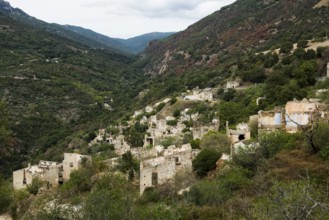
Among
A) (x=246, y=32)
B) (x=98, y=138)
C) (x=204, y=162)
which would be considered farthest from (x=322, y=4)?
(x=204, y=162)

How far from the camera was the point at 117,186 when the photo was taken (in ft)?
72.4

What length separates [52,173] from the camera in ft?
94.4

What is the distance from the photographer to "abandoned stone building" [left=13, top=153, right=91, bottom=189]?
93.6ft

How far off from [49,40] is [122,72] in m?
22.0

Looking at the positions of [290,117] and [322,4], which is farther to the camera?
[322,4]

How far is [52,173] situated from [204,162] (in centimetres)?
1124

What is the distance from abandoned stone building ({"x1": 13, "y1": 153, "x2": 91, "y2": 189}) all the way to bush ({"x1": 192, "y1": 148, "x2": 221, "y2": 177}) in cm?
866

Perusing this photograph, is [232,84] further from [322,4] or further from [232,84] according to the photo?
[322,4]

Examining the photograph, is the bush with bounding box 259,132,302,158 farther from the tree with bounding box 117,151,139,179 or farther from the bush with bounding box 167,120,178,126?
the bush with bounding box 167,120,178,126

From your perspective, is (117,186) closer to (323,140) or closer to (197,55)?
(323,140)

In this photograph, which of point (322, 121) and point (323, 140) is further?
point (322, 121)

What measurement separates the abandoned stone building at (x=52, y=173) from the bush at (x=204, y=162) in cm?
866

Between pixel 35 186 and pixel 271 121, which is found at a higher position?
pixel 271 121

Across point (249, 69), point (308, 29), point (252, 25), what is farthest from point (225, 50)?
point (249, 69)
